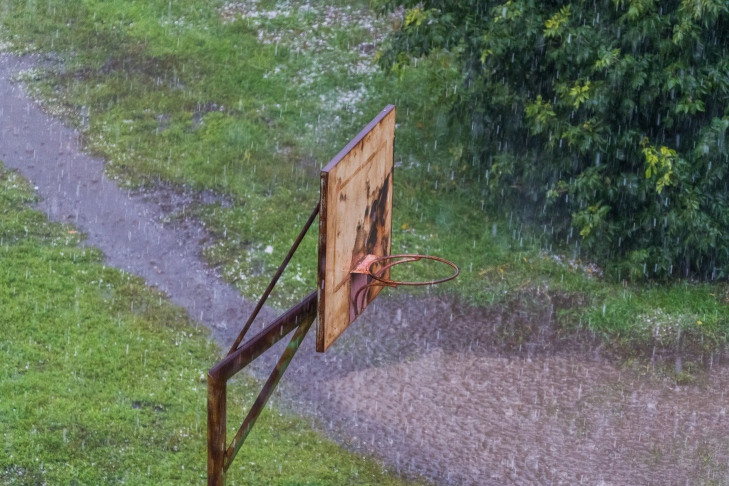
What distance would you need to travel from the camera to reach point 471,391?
9555mm

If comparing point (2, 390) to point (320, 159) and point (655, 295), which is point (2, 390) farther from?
point (655, 295)

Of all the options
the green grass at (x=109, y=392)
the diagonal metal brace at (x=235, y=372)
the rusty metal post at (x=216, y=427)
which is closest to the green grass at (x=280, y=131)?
the green grass at (x=109, y=392)

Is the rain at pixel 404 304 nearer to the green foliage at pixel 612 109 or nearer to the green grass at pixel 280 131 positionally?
the green grass at pixel 280 131

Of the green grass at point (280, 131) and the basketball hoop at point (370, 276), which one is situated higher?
the basketball hoop at point (370, 276)

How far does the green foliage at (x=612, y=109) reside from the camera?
10.5 m

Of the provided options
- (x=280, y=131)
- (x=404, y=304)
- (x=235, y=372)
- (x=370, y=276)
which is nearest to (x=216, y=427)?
(x=235, y=372)

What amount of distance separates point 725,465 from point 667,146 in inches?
158

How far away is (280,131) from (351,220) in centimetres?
824

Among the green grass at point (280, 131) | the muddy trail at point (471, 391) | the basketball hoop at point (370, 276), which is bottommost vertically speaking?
the muddy trail at point (471, 391)

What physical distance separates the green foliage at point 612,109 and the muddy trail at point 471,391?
1541mm

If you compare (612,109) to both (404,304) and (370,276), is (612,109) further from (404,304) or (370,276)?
(370,276)

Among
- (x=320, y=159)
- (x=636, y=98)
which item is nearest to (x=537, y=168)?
(x=636, y=98)

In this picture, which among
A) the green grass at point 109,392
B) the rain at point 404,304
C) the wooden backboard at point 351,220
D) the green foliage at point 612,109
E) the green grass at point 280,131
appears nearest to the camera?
the wooden backboard at point 351,220

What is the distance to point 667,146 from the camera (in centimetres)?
1115
